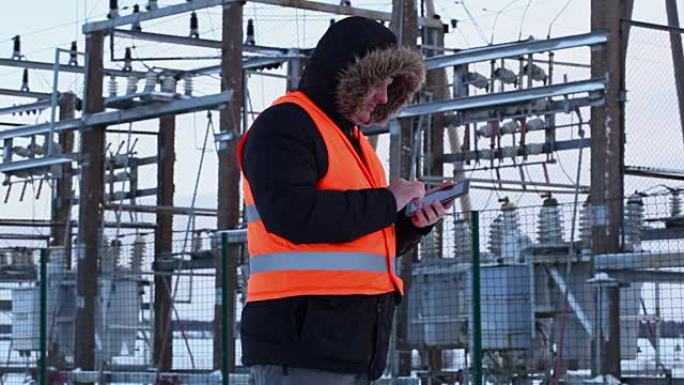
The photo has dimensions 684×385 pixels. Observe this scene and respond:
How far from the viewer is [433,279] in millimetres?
13820

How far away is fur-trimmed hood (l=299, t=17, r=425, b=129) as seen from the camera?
4.34 m

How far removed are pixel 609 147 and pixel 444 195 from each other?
7.99m

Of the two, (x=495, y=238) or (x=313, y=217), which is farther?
(x=495, y=238)

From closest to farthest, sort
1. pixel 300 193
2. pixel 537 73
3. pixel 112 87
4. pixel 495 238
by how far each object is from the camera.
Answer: pixel 300 193, pixel 495 238, pixel 537 73, pixel 112 87

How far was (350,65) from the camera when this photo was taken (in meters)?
4.34

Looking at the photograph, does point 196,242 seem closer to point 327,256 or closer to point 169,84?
point 169,84

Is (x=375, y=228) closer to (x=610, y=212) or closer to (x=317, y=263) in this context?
(x=317, y=263)

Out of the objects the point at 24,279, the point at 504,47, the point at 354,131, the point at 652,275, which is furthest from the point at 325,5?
the point at 354,131

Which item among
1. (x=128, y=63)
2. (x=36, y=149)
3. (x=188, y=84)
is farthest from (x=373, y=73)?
(x=36, y=149)

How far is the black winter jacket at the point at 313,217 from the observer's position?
4.14m

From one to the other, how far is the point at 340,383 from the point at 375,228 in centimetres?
47

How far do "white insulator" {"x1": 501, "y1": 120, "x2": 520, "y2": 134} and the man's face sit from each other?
10257 millimetres

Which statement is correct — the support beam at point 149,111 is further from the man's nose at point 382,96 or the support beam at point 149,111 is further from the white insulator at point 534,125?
the man's nose at point 382,96

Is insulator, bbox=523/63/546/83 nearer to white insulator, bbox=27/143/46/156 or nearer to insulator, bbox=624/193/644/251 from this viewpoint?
insulator, bbox=624/193/644/251
